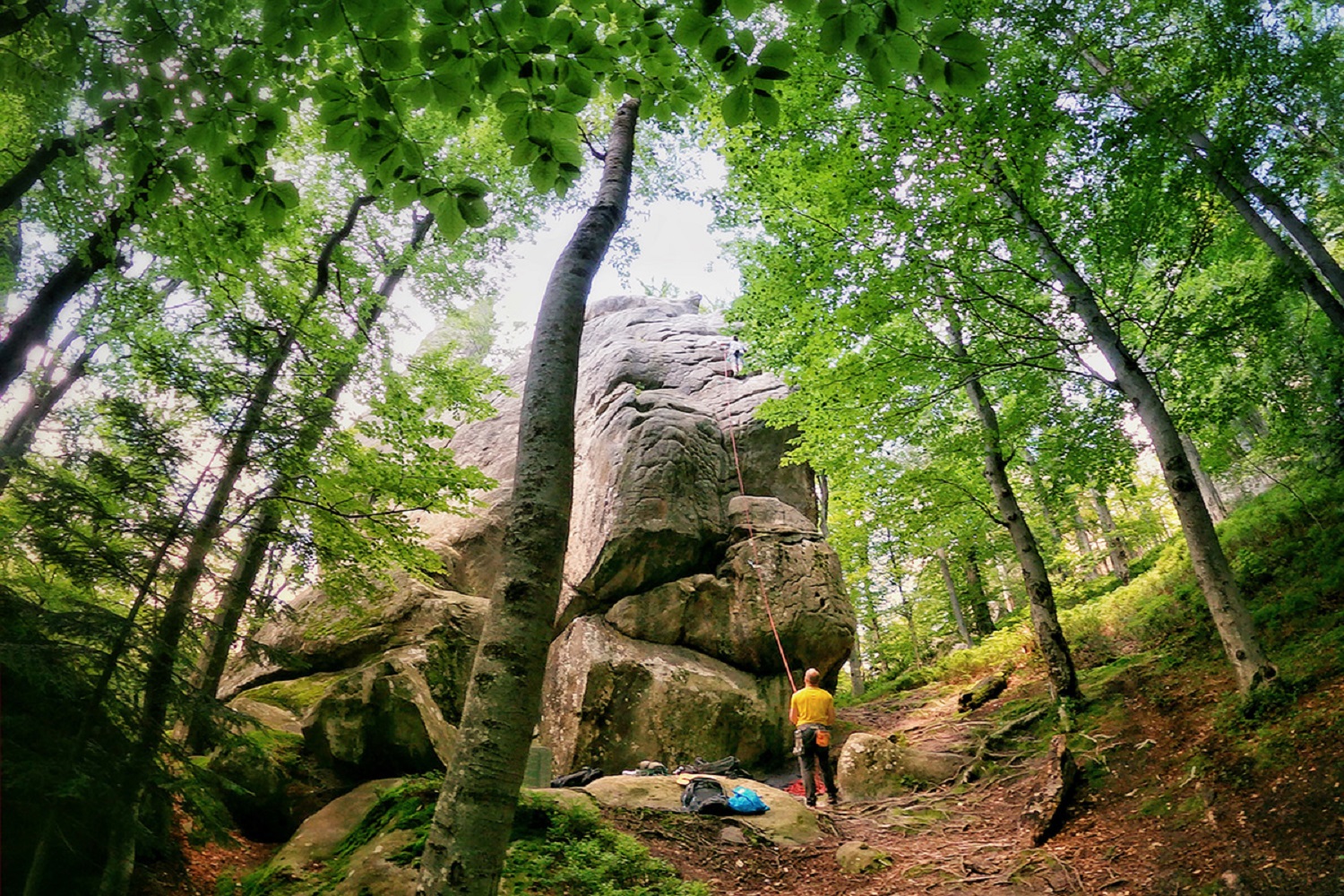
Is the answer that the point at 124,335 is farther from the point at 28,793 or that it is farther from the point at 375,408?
the point at 28,793

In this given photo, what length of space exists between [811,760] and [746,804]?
2.57 m

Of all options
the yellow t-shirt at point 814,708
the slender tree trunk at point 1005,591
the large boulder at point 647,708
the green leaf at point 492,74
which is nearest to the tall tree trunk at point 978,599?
the slender tree trunk at point 1005,591

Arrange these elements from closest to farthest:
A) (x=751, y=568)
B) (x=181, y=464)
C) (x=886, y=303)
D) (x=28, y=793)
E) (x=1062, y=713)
→ 1. (x=28, y=793)
2. (x=181, y=464)
3. (x=886, y=303)
4. (x=1062, y=713)
5. (x=751, y=568)

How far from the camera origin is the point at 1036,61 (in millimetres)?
6633

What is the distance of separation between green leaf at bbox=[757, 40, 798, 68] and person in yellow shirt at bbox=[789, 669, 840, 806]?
8102mm

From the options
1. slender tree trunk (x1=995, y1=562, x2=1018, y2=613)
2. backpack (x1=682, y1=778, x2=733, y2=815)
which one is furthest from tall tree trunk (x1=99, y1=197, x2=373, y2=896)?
slender tree trunk (x1=995, y1=562, x2=1018, y2=613)

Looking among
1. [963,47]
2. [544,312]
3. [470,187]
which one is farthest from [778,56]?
[544,312]

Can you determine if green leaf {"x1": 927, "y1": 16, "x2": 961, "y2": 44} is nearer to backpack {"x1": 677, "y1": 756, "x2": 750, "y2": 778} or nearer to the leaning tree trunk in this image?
the leaning tree trunk

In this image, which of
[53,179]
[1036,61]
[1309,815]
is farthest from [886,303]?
[53,179]

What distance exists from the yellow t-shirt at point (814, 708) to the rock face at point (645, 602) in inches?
96.2

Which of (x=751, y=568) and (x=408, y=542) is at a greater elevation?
(x=751, y=568)

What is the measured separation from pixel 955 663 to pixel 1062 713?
8639 millimetres

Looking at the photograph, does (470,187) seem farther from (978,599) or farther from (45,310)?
(978,599)

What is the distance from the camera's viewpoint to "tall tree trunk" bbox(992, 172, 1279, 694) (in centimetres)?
525
